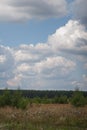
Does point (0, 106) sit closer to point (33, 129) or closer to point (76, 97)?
point (76, 97)

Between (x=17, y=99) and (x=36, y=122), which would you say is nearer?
(x=36, y=122)

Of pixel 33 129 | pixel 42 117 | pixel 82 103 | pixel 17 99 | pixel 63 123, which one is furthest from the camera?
pixel 82 103

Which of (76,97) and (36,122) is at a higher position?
(76,97)

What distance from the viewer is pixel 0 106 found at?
47.5 meters

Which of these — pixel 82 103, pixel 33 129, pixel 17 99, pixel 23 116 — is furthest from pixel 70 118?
pixel 82 103

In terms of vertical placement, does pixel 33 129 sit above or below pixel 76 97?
below

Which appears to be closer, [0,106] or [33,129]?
[33,129]

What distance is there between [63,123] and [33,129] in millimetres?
6128

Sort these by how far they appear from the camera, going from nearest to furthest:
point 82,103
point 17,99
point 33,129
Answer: point 33,129
point 17,99
point 82,103

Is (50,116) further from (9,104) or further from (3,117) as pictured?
(9,104)

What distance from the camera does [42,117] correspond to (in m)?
31.1

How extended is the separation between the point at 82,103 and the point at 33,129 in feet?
103

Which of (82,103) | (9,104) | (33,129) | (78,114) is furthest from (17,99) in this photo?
(33,129)

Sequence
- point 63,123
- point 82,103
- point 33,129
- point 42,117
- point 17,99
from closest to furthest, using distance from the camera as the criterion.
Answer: point 33,129
point 63,123
point 42,117
point 17,99
point 82,103
